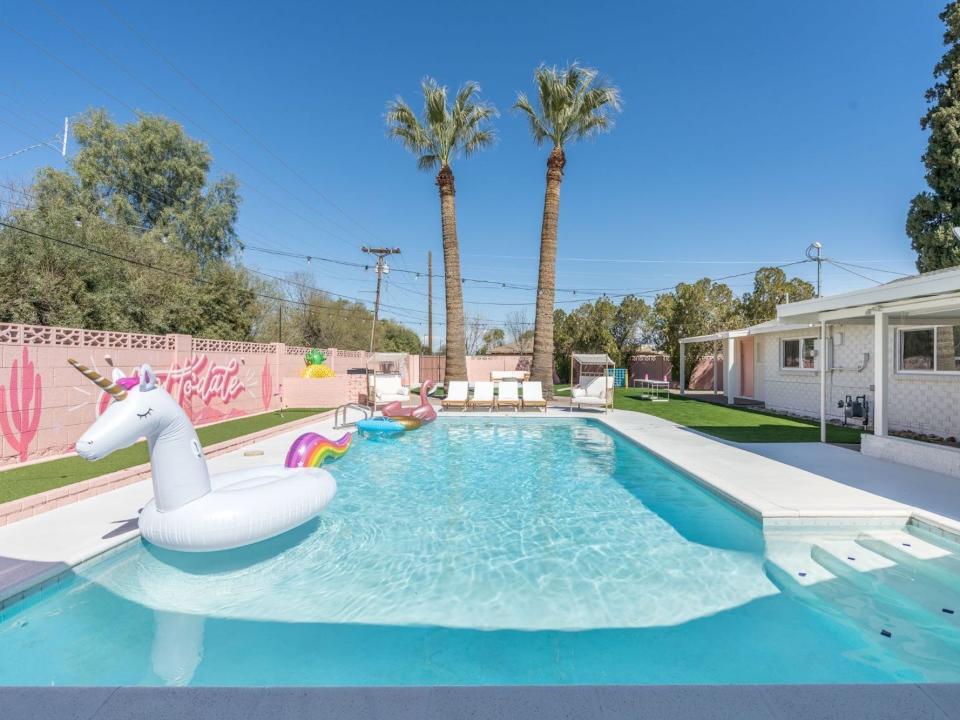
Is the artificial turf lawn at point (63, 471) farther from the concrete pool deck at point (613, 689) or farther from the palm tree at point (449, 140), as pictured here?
the palm tree at point (449, 140)

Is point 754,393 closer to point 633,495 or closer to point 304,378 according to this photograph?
point 633,495

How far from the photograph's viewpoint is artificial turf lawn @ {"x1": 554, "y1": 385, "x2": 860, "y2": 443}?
33.0 ft

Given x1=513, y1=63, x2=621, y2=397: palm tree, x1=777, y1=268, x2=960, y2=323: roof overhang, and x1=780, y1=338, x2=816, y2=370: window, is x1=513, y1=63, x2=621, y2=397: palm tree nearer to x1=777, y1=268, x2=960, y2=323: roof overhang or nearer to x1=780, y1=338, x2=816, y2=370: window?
x1=780, y1=338, x2=816, y2=370: window

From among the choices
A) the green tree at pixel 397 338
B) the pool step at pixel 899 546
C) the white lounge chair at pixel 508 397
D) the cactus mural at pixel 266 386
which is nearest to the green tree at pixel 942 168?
the white lounge chair at pixel 508 397

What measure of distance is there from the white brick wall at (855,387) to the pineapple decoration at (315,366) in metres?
15.1

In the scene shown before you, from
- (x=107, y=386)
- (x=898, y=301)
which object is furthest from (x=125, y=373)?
(x=898, y=301)

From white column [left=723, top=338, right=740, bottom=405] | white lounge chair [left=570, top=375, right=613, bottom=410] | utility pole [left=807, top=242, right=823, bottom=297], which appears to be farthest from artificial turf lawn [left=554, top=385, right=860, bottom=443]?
utility pole [left=807, top=242, right=823, bottom=297]

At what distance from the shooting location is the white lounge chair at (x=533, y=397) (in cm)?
1488

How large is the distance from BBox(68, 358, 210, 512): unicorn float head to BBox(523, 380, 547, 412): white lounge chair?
1125cm

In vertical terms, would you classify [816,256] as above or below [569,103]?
below

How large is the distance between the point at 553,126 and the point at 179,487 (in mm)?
16671

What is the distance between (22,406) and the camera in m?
7.20

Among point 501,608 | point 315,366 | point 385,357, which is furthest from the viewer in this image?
point 385,357

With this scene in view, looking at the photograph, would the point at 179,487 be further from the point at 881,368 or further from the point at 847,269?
the point at 847,269
